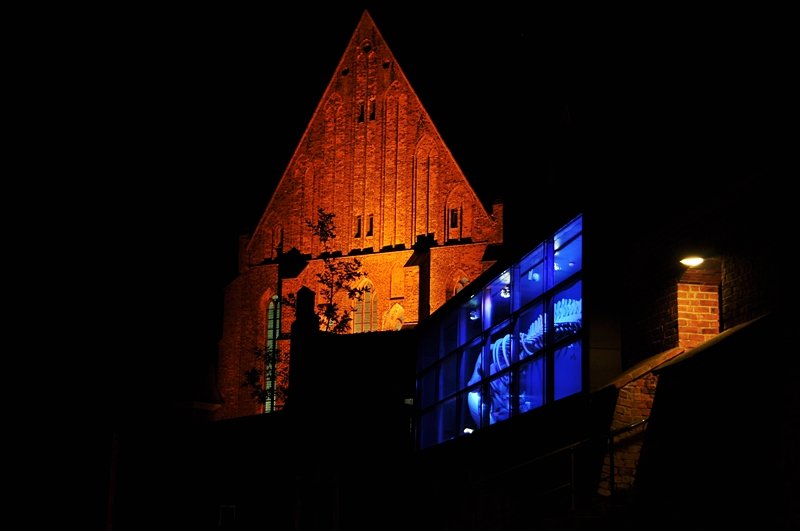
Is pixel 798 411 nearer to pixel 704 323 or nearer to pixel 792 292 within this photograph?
pixel 792 292

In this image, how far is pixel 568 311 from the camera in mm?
17797

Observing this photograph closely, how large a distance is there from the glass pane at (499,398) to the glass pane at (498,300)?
114cm

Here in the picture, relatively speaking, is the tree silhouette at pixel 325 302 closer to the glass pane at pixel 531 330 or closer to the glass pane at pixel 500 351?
the glass pane at pixel 500 351

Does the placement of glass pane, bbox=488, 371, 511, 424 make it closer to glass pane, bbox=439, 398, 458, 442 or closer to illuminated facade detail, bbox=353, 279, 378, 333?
glass pane, bbox=439, 398, 458, 442

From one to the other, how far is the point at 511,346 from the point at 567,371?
266cm

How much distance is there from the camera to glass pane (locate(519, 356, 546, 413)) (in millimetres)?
18853

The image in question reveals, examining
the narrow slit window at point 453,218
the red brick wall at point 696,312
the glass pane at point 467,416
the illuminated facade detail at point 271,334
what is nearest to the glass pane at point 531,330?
the glass pane at point 467,416

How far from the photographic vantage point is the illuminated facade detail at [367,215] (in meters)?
46.3

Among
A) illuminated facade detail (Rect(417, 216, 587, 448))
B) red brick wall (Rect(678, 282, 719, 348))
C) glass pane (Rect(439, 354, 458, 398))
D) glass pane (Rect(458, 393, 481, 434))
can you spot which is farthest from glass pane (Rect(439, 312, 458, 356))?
red brick wall (Rect(678, 282, 719, 348))

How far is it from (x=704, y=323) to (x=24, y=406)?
→ 35492mm

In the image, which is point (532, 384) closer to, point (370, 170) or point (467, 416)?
point (467, 416)

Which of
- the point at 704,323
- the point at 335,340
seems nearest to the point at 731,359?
the point at 704,323

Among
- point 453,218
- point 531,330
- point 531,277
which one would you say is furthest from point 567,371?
point 453,218

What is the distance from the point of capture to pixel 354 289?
1831 inches
